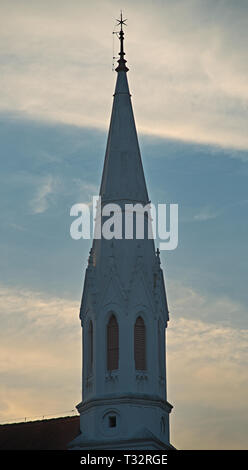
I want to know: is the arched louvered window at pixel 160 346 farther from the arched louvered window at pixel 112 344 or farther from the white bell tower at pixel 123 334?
the arched louvered window at pixel 112 344

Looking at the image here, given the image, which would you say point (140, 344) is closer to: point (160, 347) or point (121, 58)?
point (160, 347)

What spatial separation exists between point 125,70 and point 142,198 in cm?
866

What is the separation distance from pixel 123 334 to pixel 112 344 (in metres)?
0.86

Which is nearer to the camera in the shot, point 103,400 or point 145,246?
point 103,400

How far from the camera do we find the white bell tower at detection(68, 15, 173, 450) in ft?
192

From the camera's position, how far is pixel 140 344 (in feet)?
197

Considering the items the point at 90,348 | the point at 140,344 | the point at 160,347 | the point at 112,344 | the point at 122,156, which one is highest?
the point at 122,156

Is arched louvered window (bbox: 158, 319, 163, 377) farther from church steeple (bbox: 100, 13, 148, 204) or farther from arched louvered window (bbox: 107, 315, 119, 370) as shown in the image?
church steeple (bbox: 100, 13, 148, 204)

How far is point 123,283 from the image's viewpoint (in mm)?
60844

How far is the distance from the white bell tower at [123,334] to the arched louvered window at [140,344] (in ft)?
0.18

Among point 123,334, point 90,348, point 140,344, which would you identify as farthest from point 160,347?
point 90,348
